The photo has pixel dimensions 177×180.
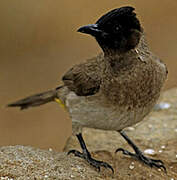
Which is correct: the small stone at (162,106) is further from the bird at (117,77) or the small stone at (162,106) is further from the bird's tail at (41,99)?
the bird at (117,77)

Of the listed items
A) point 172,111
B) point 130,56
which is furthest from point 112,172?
point 172,111

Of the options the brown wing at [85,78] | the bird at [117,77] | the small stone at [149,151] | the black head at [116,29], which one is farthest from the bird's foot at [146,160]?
the black head at [116,29]

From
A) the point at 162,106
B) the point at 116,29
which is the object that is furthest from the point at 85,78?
the point at 162,106

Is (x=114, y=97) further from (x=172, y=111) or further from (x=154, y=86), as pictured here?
(x=172, y=111)

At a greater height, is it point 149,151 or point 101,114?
point 101,114

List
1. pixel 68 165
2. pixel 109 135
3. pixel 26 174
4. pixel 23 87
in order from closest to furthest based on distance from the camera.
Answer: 1. pixel 26 174
2. pixel 68 165
3. pixel 109 135
4. pixel 23 87

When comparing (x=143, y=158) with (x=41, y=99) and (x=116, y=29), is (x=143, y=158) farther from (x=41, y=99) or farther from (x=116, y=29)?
(x=116, y=29)
